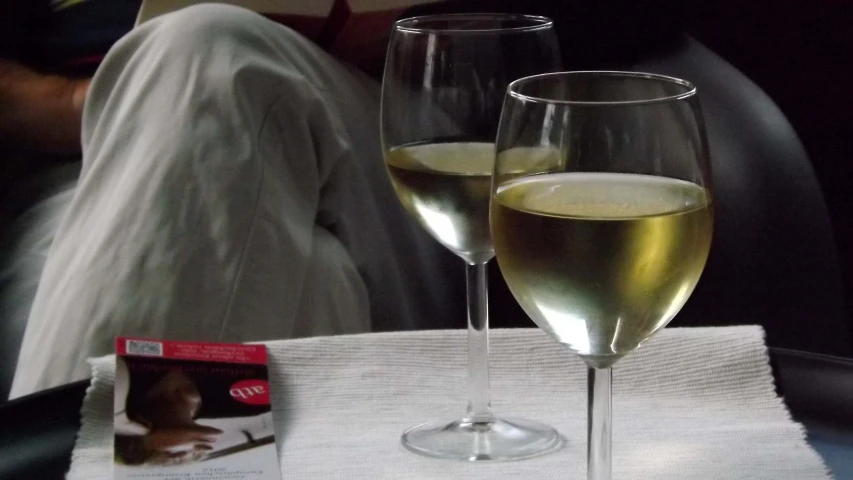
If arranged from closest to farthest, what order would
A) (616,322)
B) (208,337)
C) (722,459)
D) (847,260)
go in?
(616,322) → (722,459) → (208,337) → (847,260)

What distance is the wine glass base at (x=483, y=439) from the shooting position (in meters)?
0.61

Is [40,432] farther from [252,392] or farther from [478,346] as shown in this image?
[478,346]

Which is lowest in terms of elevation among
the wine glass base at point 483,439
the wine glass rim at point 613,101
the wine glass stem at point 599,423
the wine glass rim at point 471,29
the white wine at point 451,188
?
the wine glass base at point 483,439

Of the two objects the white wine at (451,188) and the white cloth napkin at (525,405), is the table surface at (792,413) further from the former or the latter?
the white wine at (451,188)

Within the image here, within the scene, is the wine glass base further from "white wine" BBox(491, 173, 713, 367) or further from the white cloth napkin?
"white wine" BBox(491, 173, 713, 367)

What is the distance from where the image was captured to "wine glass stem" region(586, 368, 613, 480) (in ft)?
1.60

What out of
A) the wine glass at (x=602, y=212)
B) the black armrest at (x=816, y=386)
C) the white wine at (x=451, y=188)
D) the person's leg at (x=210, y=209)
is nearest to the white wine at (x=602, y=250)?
the wine glass at (x=602, y=212)

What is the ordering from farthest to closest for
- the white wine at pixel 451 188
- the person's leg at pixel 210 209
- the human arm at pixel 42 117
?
the human arm at pixel 42 117, the person's leg at pixel 210 209, the white wine at pixel 451 188

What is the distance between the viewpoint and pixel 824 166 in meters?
1.81

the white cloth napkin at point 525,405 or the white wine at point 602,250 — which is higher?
the white wine at point 602,250

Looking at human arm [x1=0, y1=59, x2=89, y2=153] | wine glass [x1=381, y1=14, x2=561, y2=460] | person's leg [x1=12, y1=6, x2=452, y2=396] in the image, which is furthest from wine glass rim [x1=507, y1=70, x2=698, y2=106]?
human arm [x1=0, y1=59, x2=89, y2=153]

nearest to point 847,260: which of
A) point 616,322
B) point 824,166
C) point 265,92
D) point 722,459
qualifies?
point 824,166

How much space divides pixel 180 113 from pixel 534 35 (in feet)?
1.44

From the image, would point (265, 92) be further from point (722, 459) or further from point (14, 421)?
point (722, 459)
